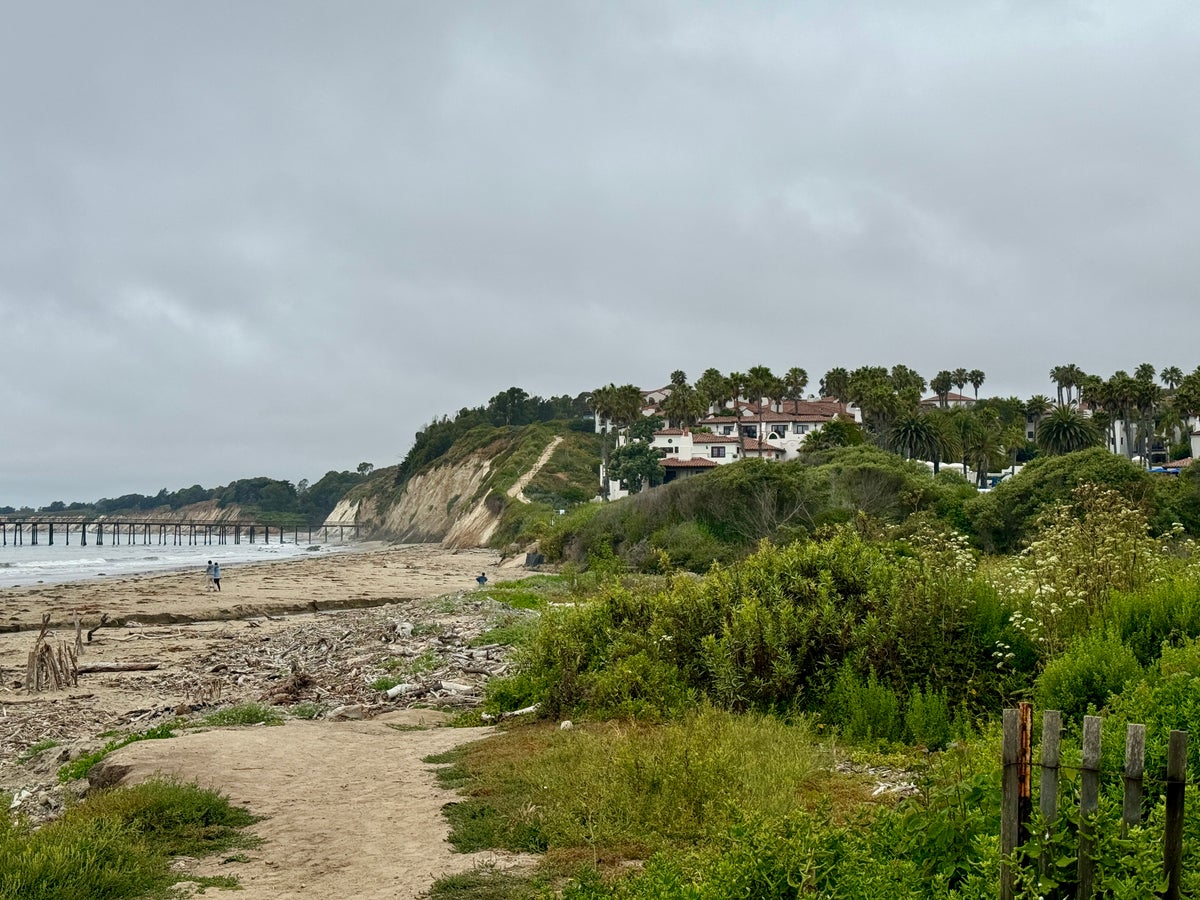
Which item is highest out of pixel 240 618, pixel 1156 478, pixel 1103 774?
pixel 1156 478

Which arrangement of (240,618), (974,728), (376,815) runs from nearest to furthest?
(376,815), (974,728), (240,618)

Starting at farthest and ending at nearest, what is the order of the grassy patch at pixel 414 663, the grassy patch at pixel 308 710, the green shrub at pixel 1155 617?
the grassy patch at pixel 414 663 → the grassy patch at pixel 308 710 → the green shrub at pixel 1155 617

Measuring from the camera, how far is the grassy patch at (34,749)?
13.6 meters

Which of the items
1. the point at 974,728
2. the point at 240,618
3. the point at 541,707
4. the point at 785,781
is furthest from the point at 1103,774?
the point at 240,618

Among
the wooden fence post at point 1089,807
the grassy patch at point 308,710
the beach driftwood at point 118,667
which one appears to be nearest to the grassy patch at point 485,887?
the wooden fence post at point 1089,807

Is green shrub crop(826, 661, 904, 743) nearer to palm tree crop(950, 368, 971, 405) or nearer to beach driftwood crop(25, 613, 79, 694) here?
beach driftwood crop(25, 613, 79, 694)

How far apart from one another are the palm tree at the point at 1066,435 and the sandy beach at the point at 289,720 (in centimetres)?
5055

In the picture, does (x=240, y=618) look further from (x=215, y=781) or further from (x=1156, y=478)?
(x=1156, y=478)

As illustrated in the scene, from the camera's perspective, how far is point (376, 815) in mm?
9203

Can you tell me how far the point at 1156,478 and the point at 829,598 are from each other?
35916 mm

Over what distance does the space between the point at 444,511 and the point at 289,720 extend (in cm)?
11691

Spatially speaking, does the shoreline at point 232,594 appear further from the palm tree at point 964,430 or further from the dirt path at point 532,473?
the palm tree at point 964,430

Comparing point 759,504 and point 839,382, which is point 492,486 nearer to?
point 839,382

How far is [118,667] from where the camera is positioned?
74.9ft
